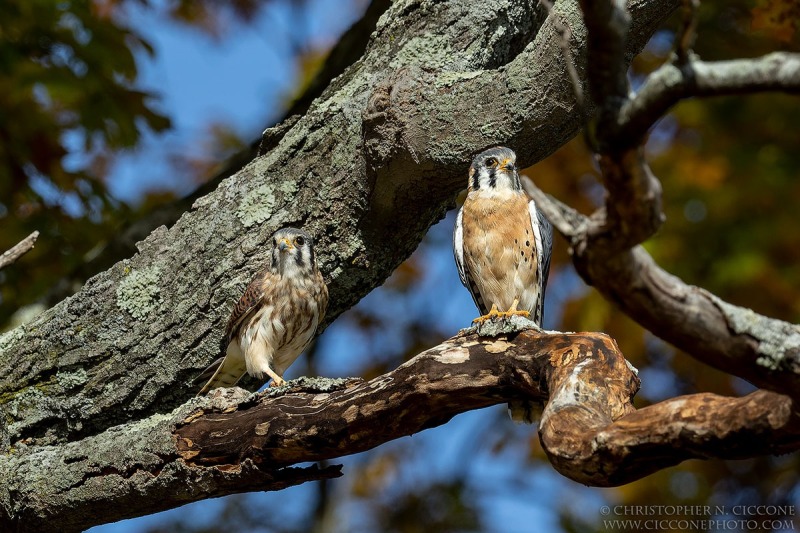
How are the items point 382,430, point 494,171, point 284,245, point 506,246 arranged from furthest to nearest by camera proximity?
point 506,246
point 494,171
point 284,245
point 382,430

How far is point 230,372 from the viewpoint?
4238 millimetres

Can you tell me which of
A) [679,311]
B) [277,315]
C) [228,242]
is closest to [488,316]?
[228,242]

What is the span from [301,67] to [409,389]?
27.3 ft

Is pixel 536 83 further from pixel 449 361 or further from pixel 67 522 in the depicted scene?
pixel 67 522

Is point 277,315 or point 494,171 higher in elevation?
point 494,171

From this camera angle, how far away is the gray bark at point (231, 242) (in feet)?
11.9

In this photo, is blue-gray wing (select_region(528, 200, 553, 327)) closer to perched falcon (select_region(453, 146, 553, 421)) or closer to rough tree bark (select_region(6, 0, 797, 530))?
perched falcon (select_region(453, 146, 553, 421))

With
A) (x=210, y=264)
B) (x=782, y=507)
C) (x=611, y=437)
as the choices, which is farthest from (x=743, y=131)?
(x=611, y=437)

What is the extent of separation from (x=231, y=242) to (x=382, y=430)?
1103 millimetres

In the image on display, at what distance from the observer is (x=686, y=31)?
1744mm

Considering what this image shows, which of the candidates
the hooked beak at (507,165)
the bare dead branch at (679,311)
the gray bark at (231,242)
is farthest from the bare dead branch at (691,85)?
the hooked beak at (507,165)

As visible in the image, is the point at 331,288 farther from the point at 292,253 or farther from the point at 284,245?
the point at 284,245

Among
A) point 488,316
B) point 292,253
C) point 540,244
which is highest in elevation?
point 292,253

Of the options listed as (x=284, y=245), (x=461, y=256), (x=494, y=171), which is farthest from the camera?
(x=461, y=256)
